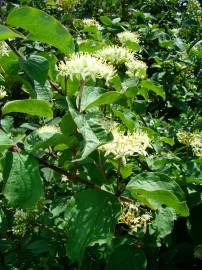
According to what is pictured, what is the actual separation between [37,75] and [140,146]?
0.39 meters

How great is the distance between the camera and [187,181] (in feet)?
5.79

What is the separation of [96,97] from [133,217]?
1.42 feet

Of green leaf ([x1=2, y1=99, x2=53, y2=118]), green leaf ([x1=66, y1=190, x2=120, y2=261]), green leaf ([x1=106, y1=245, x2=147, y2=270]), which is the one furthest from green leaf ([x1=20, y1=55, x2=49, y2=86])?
green leaf ([x1=106, y1=245, x2=147, y2=270])

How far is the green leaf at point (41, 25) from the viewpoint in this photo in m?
1.27

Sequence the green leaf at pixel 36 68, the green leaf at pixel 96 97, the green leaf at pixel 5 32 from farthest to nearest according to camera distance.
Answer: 1. the green leaf at pixel 36 68
2. the green leaf at pixel 96 97
3. the green leaf at pixel 5 32

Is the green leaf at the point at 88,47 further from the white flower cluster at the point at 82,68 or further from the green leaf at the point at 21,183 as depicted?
the green leaf at the point at 21,183

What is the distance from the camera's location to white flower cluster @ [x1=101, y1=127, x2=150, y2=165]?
4.53ft

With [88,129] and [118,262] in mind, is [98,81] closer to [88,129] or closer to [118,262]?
[88,129]

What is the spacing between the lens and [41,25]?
4.31 feet

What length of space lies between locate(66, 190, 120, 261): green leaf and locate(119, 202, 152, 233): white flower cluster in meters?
0.20

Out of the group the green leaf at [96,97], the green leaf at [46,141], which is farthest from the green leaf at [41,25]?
the green leaf at [46,141]

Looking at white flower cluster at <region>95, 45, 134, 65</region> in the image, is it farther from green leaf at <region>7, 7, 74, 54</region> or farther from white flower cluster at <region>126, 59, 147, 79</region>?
green leaf at <region>7, 7, 74, 54</region>

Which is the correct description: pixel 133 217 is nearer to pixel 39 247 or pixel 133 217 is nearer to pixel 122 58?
pixel 39 247

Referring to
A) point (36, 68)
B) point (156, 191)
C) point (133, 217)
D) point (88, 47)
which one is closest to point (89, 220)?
point (156, 191)
